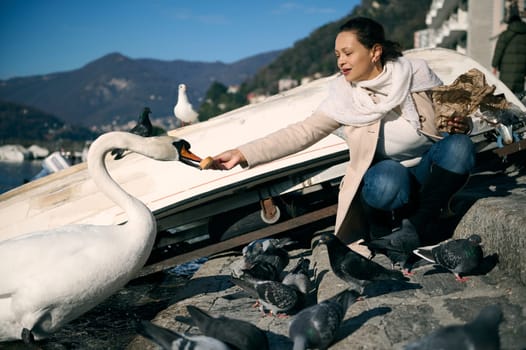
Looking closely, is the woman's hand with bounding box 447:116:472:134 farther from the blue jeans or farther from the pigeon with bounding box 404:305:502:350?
the pigeon with bounding box 404:305:502:350

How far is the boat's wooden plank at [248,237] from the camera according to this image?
529cm

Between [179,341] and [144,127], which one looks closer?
[179,341]

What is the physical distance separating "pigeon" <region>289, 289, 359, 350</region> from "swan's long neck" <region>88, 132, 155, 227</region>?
1.38 m

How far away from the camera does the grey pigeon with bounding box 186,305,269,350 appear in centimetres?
262

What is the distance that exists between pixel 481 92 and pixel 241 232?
263 centimetres

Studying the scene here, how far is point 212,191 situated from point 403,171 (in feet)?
7.62

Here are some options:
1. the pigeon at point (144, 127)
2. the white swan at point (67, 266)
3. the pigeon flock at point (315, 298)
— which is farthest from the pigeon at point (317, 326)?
the pigeon at point (144, 127)

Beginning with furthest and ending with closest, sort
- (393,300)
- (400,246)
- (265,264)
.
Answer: (265,264) < (400,246) < (393,300)

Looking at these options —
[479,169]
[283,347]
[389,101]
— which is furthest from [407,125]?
[479,169]

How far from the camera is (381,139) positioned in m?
3.90

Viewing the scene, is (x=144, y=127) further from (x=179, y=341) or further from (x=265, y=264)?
(x=179, y=341)

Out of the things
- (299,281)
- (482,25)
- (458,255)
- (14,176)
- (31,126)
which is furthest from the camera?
(31,126)

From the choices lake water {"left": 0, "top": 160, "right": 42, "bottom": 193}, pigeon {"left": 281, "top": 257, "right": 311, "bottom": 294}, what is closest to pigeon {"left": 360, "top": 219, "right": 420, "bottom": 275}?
pigeon {"left": 281, "top": 257, "right": 311, "bottom": 294}

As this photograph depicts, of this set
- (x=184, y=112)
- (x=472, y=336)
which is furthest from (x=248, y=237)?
(x=184, y=112)
